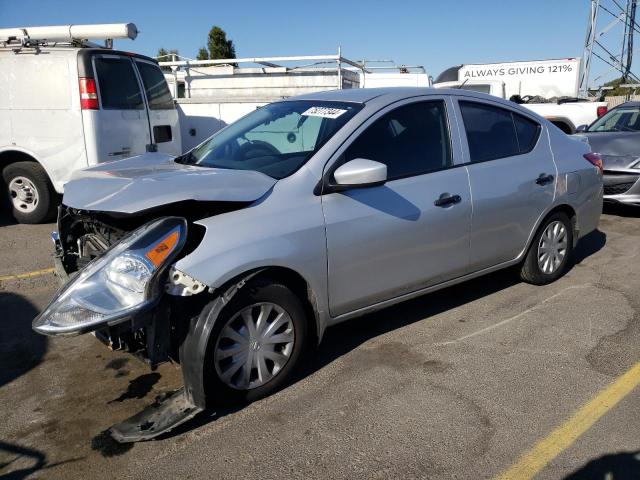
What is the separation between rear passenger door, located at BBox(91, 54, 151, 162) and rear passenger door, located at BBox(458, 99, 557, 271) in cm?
454

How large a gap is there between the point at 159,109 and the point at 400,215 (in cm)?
514

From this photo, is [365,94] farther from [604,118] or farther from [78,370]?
[604,118]

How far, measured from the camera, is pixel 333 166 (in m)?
3.29

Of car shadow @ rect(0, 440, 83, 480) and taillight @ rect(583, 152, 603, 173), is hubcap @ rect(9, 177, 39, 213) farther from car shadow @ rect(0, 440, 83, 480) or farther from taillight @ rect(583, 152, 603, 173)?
taillight @ rect(583, 152, 603, 173)

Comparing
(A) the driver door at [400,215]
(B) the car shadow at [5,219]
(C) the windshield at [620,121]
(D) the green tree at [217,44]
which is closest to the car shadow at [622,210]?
(C) the windshield at [620,121]

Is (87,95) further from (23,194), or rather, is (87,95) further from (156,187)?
(156,187)

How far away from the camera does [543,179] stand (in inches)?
178

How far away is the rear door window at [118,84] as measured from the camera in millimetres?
6758

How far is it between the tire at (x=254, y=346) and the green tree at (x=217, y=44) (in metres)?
29.1

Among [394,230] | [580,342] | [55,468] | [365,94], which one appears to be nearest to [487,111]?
[365,94]

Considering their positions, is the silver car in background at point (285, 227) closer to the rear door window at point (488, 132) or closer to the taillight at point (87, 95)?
the rear door window at point (488, 132)

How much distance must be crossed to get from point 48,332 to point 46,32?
6235 millimetres

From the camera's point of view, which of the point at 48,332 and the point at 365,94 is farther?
the point at 365,94

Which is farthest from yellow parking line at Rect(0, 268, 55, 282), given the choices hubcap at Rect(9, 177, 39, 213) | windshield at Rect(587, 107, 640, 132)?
windshield at Rect(587, 107, 640, 132)
